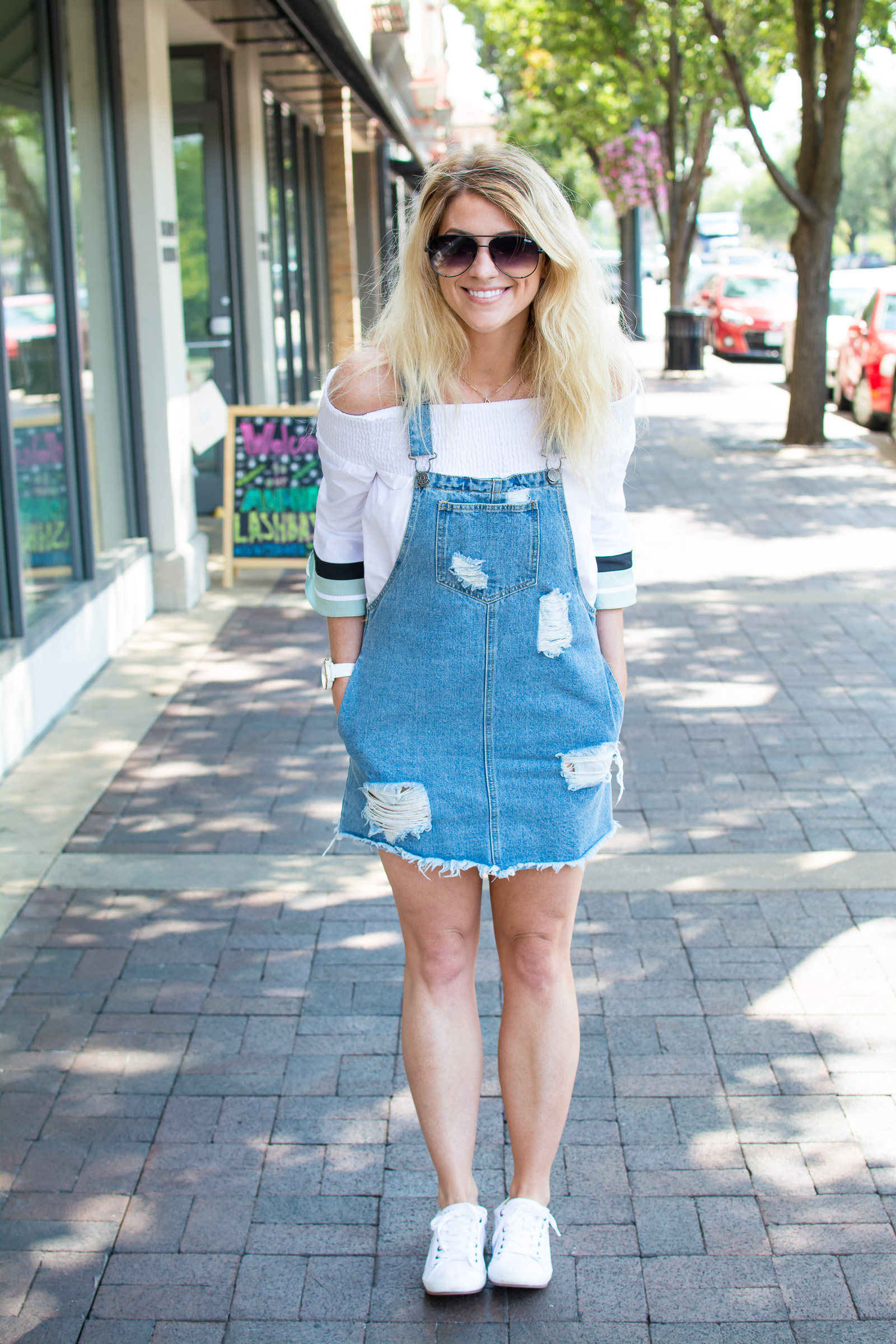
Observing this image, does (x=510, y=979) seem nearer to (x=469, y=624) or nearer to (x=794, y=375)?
(x=469, y=624)

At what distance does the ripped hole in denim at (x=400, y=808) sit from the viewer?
2520 millimetres

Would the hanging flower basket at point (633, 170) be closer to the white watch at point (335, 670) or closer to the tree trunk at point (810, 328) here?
the tree trunk at point (810, 328)

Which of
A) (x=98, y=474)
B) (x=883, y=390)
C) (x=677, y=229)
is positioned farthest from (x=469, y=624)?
(x=677, y=229)

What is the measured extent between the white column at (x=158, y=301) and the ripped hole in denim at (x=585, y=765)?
19.4 feet

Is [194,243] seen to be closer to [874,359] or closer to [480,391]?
[874,359]

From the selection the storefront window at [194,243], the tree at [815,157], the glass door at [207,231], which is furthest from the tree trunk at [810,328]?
the storefront window at [194,243]

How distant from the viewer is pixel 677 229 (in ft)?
77.7

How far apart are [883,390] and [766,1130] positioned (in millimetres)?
13611

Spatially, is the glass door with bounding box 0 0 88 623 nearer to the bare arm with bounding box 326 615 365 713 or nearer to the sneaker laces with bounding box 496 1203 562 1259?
the bare arm with bounding box 326 615 365 713

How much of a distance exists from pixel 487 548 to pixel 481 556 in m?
0.02

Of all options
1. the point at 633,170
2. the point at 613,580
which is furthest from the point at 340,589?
the point at 633,170

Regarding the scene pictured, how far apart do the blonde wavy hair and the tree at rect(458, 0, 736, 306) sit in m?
17.3

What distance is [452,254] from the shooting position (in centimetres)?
246

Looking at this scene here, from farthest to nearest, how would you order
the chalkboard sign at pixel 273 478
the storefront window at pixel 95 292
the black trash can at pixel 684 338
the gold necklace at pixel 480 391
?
the black trash can at pixel 684 338, the chalkboard sign at pixel 273 478, the storefront window at pixel 95 292, the gold necklace at pixel 480 391
